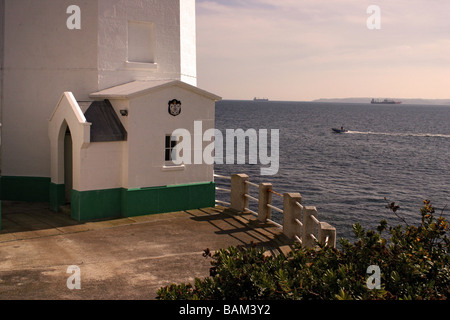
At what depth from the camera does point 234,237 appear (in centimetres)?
1409

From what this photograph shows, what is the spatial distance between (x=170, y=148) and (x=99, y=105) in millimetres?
2617

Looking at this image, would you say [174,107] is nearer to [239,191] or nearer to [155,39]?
[155,39]

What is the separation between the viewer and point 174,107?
53.9 ft

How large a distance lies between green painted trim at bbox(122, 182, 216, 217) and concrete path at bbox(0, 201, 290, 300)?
0.29m

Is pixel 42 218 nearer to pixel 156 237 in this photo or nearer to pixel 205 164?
pixel 156 237

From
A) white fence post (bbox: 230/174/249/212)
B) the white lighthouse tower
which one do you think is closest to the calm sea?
white fence post (bbox: 230/174/249/212)

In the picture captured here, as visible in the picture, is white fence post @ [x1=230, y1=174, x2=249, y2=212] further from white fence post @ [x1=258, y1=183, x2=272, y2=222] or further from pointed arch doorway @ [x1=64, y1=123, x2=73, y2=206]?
pointed arch doorway @ [x1=64, y1=123, x2=73, y2=206]

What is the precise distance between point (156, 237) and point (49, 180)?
19.8 feet

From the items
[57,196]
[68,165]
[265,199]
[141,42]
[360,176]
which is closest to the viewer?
[265,199]

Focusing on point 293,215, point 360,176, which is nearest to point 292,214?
point 293,215

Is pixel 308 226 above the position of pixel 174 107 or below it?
below

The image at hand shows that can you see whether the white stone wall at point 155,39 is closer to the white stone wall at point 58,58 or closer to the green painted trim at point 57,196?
the white stone wall at point 58,58

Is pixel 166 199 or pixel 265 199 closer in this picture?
pixel 265 199

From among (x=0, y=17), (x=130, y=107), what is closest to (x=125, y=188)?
(x=130, y=107)
